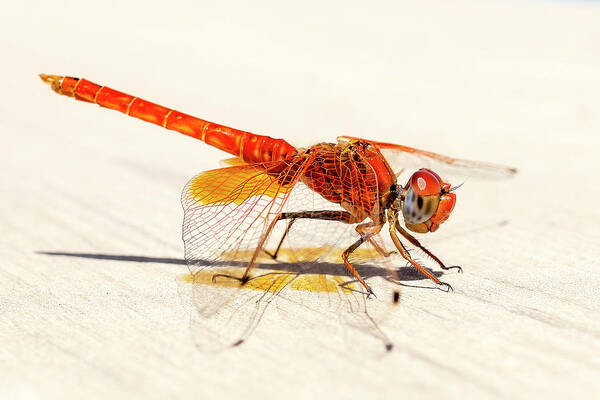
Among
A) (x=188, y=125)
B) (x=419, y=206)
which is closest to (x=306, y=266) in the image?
(x=419, y=206)

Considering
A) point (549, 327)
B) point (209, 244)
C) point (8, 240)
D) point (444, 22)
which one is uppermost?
point (444, 22)

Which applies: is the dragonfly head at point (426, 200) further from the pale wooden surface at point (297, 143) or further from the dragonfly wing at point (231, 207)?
the dragonfly wing at point (231, 207)

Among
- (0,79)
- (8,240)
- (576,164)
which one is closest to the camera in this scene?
(8,240)

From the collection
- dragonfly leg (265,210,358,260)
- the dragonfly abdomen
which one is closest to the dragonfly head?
dragonfly leg (265,210,358,260)

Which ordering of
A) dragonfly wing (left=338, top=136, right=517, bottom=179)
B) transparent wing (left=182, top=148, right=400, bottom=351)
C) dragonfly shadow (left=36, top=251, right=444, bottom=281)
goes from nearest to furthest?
transparent wing (left=182, top=148, right=400, bottom=351)
dragonfly shadow (left=36, top=251, right=444, bottom=281)
dragonfly wing (left=338, top=136, right=517, bottom=179)

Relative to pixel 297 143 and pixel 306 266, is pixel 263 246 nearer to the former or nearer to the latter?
pixel 306 266

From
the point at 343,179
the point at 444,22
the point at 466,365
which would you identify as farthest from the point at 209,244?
the point at 444,22

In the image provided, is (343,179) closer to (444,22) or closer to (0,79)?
(0,79)

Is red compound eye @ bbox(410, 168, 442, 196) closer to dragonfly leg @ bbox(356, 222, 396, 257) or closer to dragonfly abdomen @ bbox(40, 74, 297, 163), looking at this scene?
dragonfly leg @ bbox(356, 222, 396, 257)
